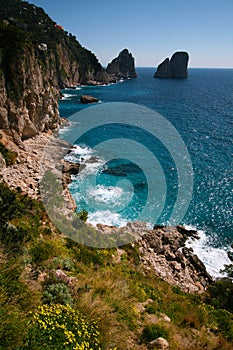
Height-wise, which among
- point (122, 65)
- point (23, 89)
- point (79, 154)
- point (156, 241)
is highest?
→ point (122, 65)

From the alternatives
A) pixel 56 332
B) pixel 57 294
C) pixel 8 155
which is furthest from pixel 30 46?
pixel 56 332

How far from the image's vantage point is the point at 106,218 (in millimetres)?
21953

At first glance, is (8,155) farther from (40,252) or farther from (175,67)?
(175,67)

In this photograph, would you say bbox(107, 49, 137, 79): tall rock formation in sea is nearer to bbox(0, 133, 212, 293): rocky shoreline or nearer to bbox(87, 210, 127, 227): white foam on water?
bbox(0, 133, 212, 293): rocky shoreline

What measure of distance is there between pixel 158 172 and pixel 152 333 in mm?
25294

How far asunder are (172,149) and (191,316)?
3214 cm

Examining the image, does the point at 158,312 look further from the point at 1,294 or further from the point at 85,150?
the point at 85,150

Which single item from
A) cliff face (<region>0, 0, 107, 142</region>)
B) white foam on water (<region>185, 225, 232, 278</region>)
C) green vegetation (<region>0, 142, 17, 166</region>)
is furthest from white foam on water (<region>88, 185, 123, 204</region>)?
cliff face (<region>0, 0, 107, 142</region>)

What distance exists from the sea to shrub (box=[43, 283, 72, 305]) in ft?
48.4

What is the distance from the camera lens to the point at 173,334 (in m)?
7.00

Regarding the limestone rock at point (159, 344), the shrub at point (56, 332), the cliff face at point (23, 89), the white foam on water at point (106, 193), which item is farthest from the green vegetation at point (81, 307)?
the cliff face at point (23, 89)

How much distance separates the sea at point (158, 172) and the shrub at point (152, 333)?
1290 cm

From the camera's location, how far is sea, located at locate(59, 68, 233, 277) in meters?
22.5

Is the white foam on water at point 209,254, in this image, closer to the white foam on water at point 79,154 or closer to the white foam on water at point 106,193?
the white foam on water at point 106,193
